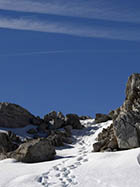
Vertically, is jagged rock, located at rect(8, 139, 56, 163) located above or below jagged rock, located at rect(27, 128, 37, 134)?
below

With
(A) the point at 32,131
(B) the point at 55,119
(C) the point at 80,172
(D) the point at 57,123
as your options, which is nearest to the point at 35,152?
(C) the point at 80,172

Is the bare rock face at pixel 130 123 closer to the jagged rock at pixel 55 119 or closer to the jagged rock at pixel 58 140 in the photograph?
the jagged rock at pixel 58 140

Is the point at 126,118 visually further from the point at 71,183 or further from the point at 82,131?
the point at 82,131

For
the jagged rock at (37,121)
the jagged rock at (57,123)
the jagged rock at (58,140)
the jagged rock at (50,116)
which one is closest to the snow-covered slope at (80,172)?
the jagged rock at (58,140)

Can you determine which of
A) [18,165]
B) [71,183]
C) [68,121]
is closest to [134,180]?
[71,183]

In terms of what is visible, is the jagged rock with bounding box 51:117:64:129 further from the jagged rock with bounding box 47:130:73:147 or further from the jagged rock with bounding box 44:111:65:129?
the jagged rock with bounding box 47:130:73:147

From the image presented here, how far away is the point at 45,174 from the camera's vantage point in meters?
13.5

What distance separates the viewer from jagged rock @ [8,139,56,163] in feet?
57.1

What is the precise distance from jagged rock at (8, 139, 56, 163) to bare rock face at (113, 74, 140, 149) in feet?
14.0

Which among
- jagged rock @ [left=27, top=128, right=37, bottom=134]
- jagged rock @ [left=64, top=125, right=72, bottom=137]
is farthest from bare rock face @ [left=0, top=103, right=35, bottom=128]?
jagged rock @ [left=64, top=125, right=72, bottom=137]

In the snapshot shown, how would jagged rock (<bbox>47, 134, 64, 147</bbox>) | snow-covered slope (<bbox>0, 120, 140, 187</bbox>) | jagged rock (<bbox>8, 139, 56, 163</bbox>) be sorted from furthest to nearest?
1. jagged rock (<bbox>47, 134, 64, 147</bbox>)
2. jagged rock (<bbox>8, 139, 56, 163</bbox>)
3. snow-covered slope (<bbox>0, 120, 140, 187</bbox>)

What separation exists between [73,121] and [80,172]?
21.3m

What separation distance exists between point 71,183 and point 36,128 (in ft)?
72.3

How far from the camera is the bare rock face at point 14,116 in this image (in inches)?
1326
